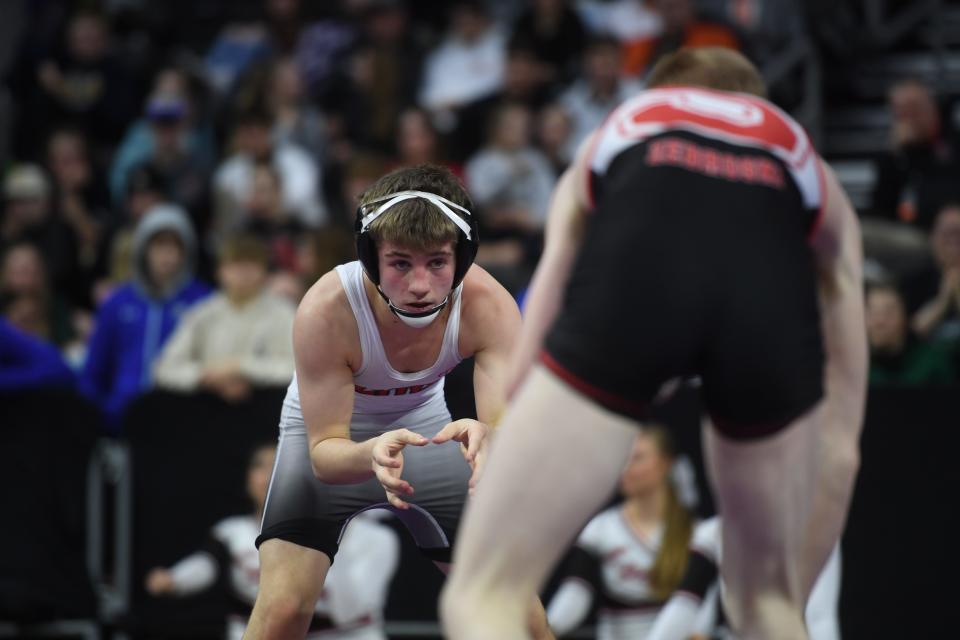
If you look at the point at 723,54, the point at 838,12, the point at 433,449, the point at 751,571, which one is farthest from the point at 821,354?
the point at 838,12

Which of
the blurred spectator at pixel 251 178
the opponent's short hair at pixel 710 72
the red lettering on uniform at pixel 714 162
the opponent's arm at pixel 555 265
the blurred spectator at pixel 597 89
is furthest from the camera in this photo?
the blurred spectator at pixel 251 178

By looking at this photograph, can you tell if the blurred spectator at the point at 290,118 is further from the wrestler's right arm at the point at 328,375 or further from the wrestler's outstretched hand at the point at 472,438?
the wrestler's outstretched hand at the point at 472,438

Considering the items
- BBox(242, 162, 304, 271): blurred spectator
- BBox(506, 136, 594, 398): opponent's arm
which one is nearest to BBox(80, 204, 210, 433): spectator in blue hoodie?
BBox(242, 162, 304, 271): blurred spectator

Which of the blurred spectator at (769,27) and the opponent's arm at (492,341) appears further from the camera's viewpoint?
the blurred spectator at (769,27)

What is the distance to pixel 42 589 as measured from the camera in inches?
332

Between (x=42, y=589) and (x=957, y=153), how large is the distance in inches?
228

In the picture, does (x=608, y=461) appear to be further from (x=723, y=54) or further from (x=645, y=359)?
(x=723, y=54)

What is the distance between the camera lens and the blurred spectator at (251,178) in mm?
10469

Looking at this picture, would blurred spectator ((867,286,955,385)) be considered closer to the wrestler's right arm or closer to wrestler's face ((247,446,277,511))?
wrestler's face ((247,446,277,511))

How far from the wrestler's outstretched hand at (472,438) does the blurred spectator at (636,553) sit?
3193mm

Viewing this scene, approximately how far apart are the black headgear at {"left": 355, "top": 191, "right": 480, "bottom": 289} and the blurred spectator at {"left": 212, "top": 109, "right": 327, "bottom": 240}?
5.75 m

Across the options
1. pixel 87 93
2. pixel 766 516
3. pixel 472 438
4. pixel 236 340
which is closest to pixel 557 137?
pixel 236 340

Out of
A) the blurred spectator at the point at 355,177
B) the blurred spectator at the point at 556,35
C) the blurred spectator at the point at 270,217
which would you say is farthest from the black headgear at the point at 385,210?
the blurred spectator at the point at 556,35

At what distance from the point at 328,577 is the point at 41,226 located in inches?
177
